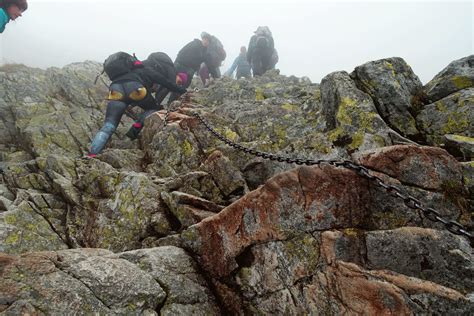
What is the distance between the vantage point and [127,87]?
16344 mm

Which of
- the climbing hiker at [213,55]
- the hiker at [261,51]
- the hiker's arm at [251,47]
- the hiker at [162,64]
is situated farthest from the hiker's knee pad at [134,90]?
the hiker's arm at [251,47]

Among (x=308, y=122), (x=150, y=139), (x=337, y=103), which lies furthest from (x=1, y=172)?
(x=337, y=103)

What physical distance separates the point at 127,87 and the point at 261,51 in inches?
668

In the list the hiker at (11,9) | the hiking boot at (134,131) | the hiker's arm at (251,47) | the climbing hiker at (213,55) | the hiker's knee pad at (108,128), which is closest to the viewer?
the hiker at (11,9)

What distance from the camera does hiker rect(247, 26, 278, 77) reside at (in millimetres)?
28781

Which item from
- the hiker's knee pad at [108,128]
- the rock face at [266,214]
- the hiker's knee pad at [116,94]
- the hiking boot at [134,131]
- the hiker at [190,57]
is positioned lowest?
the rock face at [266,214]

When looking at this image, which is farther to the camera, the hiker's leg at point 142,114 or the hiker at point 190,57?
the hiker at point 190,57

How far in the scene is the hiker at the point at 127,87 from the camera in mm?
15969

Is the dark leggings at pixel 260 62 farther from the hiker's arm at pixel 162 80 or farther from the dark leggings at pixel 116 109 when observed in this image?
the dark leggings at pixel 116 109

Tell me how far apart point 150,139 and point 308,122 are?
7.73 m

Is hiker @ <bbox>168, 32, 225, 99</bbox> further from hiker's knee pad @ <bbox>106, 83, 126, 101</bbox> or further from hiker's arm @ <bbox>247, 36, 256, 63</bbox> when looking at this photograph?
hiker's knee pad @ <bbox>106, 83, 126, 101</bbox>

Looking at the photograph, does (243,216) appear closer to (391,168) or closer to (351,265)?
(351,265)

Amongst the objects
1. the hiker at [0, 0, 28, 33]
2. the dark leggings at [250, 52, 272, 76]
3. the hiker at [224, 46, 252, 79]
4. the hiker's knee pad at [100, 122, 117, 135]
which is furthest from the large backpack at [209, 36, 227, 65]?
the hiker at [0, 0, 28, 33]

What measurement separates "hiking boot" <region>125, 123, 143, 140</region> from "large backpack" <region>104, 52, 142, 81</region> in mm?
3077
